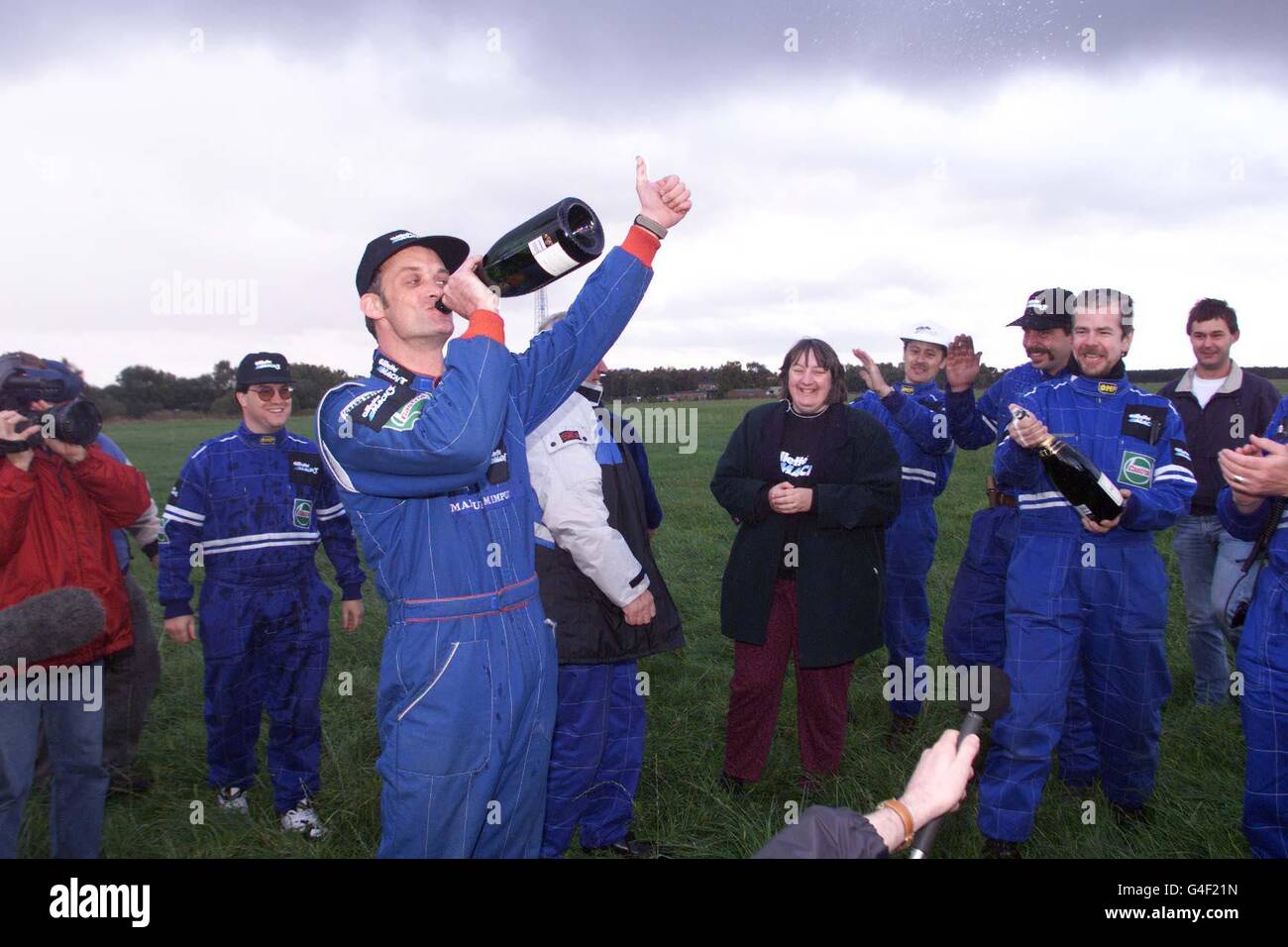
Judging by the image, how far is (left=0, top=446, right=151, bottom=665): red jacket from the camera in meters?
3.36

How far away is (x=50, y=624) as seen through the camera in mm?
3355

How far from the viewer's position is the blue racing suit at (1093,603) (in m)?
3.92

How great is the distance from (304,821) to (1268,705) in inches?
165

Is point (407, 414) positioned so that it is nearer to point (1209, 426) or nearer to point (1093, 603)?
point (1093, 603)

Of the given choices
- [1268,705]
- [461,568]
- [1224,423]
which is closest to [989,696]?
[461,568]

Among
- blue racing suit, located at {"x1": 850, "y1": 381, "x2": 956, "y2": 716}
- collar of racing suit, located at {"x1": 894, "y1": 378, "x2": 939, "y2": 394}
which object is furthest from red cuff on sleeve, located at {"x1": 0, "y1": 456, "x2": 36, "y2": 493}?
collar of racing suit, located at {"x1": 894, "y1": 378, "x2": 939, "y2": 394}

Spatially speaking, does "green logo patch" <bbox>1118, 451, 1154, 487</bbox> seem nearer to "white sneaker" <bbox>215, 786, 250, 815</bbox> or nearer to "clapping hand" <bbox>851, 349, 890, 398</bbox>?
"clapping hand" <bbox>851, 349, 890, 398</bbox>

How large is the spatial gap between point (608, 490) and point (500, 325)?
172 cm

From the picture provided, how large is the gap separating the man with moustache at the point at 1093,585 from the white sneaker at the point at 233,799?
3.58m

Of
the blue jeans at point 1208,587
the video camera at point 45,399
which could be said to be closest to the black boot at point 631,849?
the video camera at point 45,399

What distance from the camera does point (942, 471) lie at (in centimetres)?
604

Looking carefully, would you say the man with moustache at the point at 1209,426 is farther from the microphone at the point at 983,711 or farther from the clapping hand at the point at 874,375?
the microphone at the point at 983,711
